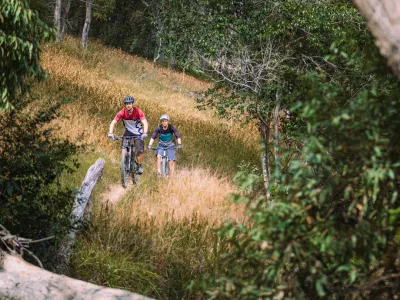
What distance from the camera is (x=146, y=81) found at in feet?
93.1

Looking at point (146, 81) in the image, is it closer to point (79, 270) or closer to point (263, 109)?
point (263, 109)

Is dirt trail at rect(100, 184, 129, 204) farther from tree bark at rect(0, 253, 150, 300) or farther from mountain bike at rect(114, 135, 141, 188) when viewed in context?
tree bark at rect(0, 253, 150, 300)

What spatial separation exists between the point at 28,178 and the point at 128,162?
16.0 ft

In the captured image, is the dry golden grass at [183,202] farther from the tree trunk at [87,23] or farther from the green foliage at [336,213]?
the tree trunk at [87,23]

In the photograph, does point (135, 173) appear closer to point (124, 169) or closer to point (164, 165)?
point (124, 169)

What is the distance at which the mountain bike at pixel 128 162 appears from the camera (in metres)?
10.9

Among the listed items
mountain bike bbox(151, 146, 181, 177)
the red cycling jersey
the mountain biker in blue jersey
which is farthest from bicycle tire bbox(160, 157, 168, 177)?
the red cycling jersey

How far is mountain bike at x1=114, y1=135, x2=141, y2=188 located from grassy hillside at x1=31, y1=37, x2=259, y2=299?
208 mm

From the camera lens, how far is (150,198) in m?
9.65

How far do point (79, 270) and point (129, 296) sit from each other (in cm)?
256

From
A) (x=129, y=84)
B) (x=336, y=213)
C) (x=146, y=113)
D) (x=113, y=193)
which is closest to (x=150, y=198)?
(x=113, y=193)

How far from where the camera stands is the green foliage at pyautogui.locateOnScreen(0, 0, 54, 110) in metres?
5.70

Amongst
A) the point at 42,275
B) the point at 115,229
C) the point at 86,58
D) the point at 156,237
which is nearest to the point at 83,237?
the point at 115,229

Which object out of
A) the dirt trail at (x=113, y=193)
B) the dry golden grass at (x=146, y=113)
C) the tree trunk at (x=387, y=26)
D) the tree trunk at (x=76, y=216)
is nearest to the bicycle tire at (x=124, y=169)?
the dirt trail at (x=113, y=193)
